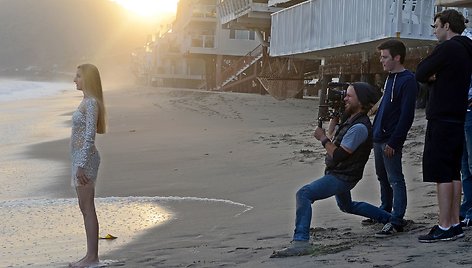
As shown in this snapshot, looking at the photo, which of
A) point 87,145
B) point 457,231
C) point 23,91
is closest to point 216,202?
point 87,145

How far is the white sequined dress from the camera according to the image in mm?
6480

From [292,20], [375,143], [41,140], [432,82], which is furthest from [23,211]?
[292,20]

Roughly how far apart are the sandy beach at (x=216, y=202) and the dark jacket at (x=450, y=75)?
0.98m

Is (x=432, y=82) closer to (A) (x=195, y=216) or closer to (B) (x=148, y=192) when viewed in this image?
(A) (x=195, y=216)

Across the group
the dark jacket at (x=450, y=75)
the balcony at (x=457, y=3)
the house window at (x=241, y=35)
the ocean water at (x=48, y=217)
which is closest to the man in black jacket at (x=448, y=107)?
the dark jacket at (x=450, y=75)

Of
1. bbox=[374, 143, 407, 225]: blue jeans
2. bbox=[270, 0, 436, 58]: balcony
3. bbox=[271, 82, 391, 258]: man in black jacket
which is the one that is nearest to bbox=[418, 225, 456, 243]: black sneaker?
bbox=[374, 143, 407, 225]: blue jeans

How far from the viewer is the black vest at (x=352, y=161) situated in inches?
249

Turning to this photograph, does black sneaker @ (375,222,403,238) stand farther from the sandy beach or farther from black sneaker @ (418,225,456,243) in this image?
black sneaker @ (418,225,456,243)

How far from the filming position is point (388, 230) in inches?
257

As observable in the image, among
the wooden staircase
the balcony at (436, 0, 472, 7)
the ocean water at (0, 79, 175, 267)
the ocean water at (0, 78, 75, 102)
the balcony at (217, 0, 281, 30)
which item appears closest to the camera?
the ocean water at (0, 79, 175, 267)

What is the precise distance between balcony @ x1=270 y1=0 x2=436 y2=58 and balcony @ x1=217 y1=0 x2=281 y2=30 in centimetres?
737

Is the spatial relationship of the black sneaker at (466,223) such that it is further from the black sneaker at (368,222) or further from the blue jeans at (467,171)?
the black sneaker at (368,222)

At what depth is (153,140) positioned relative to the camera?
1869 cm

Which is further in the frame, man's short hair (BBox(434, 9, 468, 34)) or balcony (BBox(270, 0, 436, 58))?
balcony (BBox(270, 0, 436, 58))
